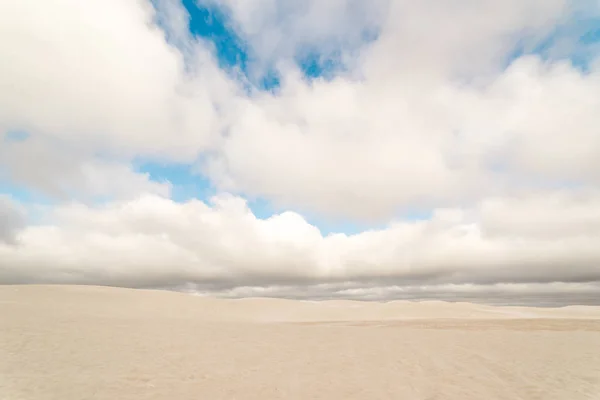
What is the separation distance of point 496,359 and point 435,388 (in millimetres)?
7144

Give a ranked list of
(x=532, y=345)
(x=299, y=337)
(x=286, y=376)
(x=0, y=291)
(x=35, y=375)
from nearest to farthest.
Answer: (x=35, y=375), (x=286, y=376), (x=532, y=345), (x=299, y=337), (x=0, y=291)

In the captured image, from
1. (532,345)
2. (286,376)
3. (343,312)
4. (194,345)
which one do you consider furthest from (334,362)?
(343,312)

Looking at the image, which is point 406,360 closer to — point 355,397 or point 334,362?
point 334,362

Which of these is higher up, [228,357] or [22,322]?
[22,322]

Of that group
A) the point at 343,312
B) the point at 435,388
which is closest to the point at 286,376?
the point at 435,388

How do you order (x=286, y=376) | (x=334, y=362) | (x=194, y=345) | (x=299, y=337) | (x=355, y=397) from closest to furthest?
(x=355, y=397) < (x=286, y=376) < (x=334, y=362) < (x=194, y=345) < (x=299, y=337)

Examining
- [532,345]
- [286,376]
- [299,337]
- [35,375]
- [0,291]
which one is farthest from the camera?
[0,291]

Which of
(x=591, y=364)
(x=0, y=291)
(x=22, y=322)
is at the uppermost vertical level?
(x=0, y=291)

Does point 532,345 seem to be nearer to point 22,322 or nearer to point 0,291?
point 22,322

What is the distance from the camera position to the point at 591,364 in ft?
55.6

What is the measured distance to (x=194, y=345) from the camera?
19.9 meters

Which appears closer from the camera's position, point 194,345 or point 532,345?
point 194,345

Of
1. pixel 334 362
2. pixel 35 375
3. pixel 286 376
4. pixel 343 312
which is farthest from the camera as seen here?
pixel 343 312

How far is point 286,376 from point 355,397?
3.47 metres
